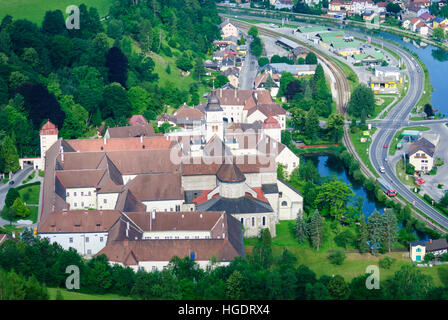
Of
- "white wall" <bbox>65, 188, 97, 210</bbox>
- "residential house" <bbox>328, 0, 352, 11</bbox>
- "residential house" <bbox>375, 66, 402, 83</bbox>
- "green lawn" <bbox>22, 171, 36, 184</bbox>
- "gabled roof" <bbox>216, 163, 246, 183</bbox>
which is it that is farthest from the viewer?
"residential house" <bbox>328, 0, 352, 11</bbox>

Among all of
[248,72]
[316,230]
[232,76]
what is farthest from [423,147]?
[248,72]

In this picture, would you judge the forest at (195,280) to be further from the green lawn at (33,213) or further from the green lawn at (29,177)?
the green lawn at (29,177)

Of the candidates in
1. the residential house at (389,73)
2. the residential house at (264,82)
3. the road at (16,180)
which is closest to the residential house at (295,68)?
the residential house at (264,82)

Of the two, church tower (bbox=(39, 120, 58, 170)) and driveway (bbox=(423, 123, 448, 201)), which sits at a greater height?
church tower (bbox=(39, 120, 58, 170))

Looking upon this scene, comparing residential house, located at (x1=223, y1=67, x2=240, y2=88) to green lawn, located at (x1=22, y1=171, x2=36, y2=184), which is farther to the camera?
residential house, located at (x1=223, y1=67, x2=240, y2=88)

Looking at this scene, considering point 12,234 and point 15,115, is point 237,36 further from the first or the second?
point 12,234

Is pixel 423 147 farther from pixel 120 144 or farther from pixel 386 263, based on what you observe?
pixel 120 144

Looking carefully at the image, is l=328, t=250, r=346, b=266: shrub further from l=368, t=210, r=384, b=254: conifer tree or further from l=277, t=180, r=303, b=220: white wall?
l=277, t=180, r=303, b=220: white wall

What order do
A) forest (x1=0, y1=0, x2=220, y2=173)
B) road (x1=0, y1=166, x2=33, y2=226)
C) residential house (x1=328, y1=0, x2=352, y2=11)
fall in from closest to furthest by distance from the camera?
road (x1=0, y1=166, x2=33, y2=226) < forest (x1=0, y1=0, x2=220, y2=173) < residential house (x1=328, y1=0, x2=352, y2=11)

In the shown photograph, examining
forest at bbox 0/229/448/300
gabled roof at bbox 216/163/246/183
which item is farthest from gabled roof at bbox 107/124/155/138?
forest at bbox 0/229/448/300
